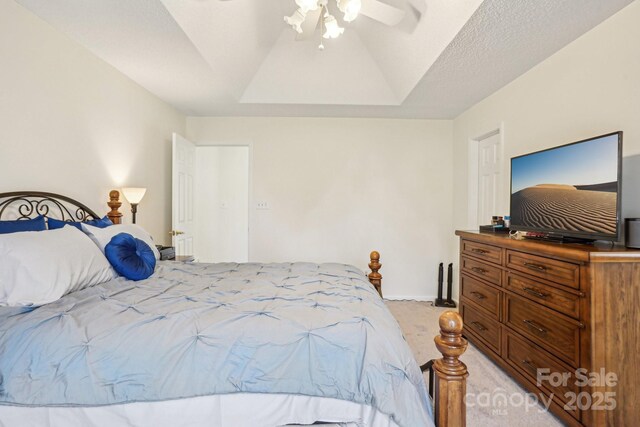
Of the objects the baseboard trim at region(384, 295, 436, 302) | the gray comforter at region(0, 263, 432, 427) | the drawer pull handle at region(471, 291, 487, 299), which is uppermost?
the gray comforter at region(0, 263, 432, 427)

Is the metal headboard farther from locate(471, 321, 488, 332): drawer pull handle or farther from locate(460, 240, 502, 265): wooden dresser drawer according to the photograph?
locate(471, 321, 488, 332): drawer pull handle

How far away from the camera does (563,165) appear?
6.81ft

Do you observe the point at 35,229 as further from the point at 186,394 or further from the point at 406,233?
the point at 406,233

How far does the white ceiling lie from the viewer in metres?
2.03

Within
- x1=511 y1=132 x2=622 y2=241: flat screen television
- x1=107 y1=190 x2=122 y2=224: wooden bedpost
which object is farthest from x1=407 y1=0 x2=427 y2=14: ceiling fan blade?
x1=107 y1=190 x2=122 y2=224: wooden bedpost

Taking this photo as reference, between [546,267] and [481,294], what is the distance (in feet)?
2.64

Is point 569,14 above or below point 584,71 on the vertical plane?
above

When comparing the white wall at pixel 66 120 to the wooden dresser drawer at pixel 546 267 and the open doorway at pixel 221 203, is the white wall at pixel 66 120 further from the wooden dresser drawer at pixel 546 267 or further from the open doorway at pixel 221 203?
the wooden dresser drawer at pixel 546 267

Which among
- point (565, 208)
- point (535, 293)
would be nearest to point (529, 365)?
point (535, 293)

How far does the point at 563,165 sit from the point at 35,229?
3208 mm

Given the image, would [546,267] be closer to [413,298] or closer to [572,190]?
[572,190]

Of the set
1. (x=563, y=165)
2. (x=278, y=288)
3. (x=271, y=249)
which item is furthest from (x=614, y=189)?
(x=271, y=249)

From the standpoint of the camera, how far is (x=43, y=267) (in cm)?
151

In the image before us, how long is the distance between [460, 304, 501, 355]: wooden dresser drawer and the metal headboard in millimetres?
3196
